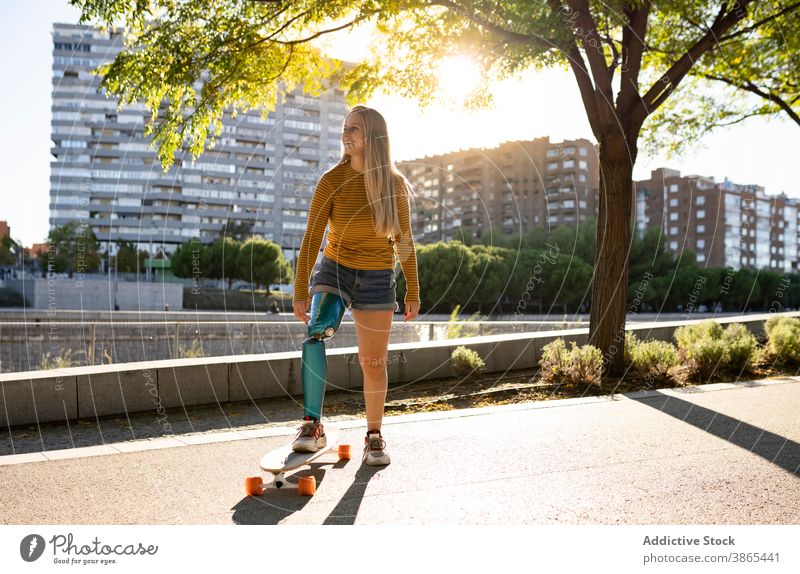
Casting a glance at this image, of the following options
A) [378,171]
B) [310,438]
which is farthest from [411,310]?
[310,438]

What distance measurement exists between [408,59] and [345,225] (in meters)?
6.72

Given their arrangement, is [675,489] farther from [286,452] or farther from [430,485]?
[286,452]

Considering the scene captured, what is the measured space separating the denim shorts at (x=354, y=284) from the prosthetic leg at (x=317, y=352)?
82 mm

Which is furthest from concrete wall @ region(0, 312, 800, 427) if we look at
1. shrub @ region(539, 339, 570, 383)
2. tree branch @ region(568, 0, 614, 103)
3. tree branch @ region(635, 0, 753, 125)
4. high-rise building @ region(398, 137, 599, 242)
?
high-rise building @ region(398, 137, 599, 242)

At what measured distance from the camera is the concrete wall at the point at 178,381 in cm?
581

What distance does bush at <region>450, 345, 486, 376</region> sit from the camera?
8328mm

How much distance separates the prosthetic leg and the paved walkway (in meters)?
0.43

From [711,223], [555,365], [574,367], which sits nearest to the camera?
[574,367]

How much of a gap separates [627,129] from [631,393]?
3.63 meters

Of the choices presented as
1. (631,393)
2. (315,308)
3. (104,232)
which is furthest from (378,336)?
(104,232)

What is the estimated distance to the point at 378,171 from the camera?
13.2ft

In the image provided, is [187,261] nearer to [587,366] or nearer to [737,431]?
[587,366]

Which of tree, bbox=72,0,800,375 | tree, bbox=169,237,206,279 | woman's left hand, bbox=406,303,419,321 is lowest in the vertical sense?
tree, bbox=169,237,206,279

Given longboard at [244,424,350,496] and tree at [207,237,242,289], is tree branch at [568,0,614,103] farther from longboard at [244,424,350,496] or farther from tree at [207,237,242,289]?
tree at [207,237,242,289]
